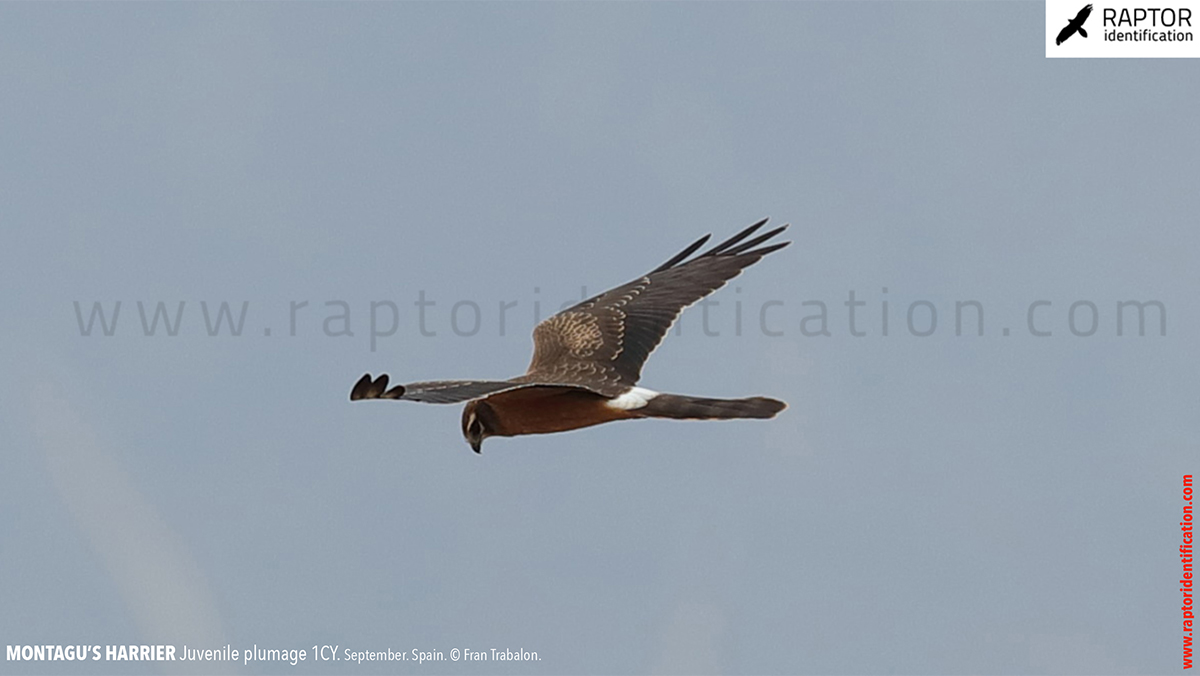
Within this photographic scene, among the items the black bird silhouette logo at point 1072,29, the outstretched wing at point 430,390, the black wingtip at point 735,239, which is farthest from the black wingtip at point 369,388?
the black bird silhouette logo at point 1072,29

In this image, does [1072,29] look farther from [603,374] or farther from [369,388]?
[369,388]

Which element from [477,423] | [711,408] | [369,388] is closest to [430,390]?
[369,388]

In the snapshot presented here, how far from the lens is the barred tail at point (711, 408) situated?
11953mm

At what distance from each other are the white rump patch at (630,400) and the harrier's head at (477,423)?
84 cm

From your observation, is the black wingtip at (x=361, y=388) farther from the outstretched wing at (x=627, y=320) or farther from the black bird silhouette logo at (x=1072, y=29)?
the black bird silhouette logo at (x=1072, y=29)

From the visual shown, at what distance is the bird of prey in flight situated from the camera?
1190 centimetres

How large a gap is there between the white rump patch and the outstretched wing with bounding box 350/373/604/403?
1.08m

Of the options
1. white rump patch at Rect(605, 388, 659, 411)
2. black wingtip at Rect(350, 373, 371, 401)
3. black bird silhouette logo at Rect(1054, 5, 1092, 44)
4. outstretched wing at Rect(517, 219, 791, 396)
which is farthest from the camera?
black bird silhouette logo at Rect(1054, 5, 1092, 44)

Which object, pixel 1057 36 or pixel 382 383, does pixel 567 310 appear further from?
pixel 1057 36

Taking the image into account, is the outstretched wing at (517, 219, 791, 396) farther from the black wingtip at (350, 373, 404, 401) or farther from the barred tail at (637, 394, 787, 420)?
the black wingtip at (350, 373, 404, 401)

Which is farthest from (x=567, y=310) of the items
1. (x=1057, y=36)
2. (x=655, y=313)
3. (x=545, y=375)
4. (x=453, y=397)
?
(x=1057, y=36)

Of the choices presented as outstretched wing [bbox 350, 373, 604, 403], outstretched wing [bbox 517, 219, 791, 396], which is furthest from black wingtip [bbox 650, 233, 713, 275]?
outstretched wing [bbox 350, 373, 604, 403]

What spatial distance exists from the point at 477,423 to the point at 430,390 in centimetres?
177

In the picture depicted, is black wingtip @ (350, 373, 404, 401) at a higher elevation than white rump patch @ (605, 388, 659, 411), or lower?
higher
